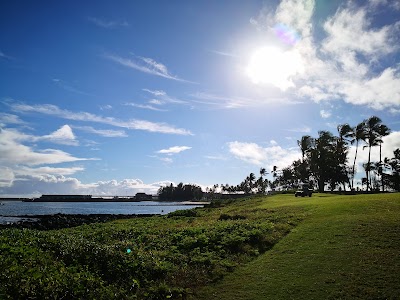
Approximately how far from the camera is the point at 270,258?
19891 millimetres

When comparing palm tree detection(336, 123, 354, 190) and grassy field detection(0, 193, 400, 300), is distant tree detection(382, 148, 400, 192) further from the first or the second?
grassy field detection(0, 193, 400, 300)

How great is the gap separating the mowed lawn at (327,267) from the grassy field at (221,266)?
4 cm

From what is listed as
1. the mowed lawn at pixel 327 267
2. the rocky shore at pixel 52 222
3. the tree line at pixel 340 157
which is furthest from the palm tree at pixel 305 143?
the mowed lawn at pixel 327 267

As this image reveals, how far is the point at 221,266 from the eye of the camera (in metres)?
18.7

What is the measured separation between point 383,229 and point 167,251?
1469 centimetres

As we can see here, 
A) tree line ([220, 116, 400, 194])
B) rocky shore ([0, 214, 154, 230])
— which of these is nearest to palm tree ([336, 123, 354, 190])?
tree line ([220, 116, 400, 194])

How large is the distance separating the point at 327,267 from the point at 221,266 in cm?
566

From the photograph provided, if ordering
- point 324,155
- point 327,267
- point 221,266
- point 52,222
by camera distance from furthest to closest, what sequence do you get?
point 324,155 < point 52,222 < point 221,266 < point 327,267

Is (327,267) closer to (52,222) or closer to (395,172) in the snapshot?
(52,222)

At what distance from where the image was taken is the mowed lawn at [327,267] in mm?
14727

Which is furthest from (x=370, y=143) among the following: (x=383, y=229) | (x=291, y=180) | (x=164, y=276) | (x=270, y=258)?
(x=164, y=276)

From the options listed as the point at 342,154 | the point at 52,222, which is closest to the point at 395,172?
the point at 342,154

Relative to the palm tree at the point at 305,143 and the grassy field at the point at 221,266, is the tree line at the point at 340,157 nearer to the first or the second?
the palm tree at the point at 305,143

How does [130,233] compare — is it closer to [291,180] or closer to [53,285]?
[53,285]
